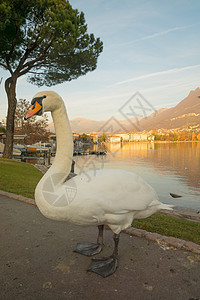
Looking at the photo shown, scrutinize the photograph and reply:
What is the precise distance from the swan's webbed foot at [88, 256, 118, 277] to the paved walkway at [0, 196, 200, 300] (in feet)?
0.22

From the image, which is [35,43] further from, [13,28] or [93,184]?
[93,184]

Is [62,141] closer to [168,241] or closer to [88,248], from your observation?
[88,248]

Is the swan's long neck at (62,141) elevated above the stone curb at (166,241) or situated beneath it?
elevated above

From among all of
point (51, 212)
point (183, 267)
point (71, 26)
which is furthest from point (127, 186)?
point (71, 26)

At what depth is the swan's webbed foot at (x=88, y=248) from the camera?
3115mm

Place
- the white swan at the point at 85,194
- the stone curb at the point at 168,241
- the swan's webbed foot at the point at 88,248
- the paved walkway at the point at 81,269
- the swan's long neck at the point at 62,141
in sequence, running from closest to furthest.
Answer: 1. the paved walkway at the point at 81,269
2. the white swan at the point at 85,194
3. the swan's long neck at the point at 62,141
4. the swan's webbed foot at the point at 88,248
5. the stone curb at the point at 168,241

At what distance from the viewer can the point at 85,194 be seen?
240 cm

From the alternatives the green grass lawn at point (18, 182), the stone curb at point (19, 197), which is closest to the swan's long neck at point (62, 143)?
the stone curb at point (19, 197)

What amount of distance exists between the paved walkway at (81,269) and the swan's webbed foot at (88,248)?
79mm

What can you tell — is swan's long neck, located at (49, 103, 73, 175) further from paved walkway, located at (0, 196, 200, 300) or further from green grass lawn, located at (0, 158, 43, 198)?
green grass lawn, located at (0, 158, 43, 198)

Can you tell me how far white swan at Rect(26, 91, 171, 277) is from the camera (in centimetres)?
241

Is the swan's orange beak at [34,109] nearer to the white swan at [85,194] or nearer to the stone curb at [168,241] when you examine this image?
the white swan at [85,194]

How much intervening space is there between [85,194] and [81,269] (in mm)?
1159

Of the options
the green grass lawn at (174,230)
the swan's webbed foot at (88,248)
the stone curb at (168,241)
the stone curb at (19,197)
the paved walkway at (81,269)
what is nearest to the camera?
the paved walkway at (81,269)
